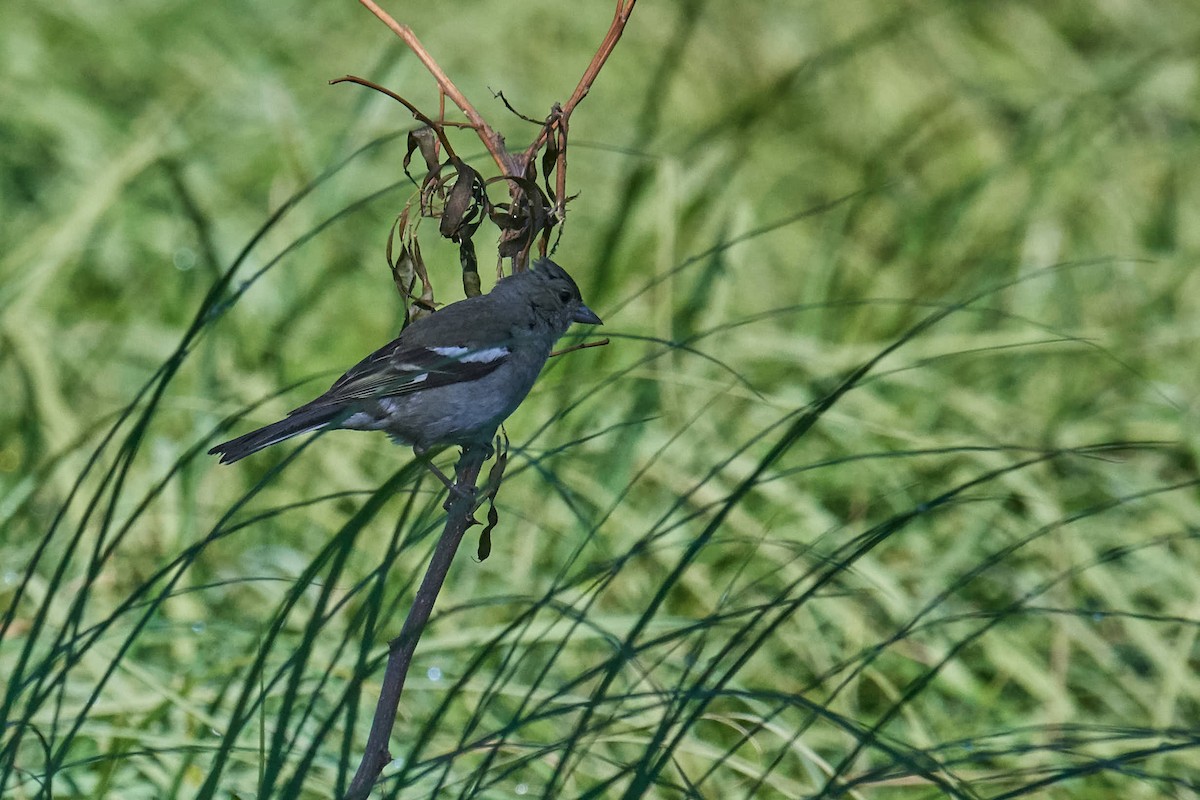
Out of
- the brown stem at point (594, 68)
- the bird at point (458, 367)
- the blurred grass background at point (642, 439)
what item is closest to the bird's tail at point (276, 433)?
the bird at point (458, 367)

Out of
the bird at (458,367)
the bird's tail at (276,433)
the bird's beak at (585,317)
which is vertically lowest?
the bird's tail at (276,433)

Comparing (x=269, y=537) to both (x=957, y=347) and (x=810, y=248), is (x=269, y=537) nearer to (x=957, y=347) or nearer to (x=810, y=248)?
(x=957, y=347)

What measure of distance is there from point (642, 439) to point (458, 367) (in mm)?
1790

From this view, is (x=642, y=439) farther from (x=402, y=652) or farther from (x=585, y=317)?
(x=402, y=652)

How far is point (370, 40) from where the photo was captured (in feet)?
21.7

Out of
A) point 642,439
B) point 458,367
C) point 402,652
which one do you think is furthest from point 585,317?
point 642,439

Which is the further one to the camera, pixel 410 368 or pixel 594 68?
pixel 410 368

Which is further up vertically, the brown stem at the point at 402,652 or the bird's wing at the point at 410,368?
the bird's wing at the point at 410,368

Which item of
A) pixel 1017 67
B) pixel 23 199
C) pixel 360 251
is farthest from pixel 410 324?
pixel 1017 67

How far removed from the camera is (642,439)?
12.6 feet

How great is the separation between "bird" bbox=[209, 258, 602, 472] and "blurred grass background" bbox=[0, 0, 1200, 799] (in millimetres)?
143

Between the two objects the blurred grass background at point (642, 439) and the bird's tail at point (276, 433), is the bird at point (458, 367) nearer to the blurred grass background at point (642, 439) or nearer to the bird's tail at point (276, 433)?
the bird's tail at point (276, 433)

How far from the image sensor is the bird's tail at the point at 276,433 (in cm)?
191

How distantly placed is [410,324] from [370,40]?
16.2 feet
